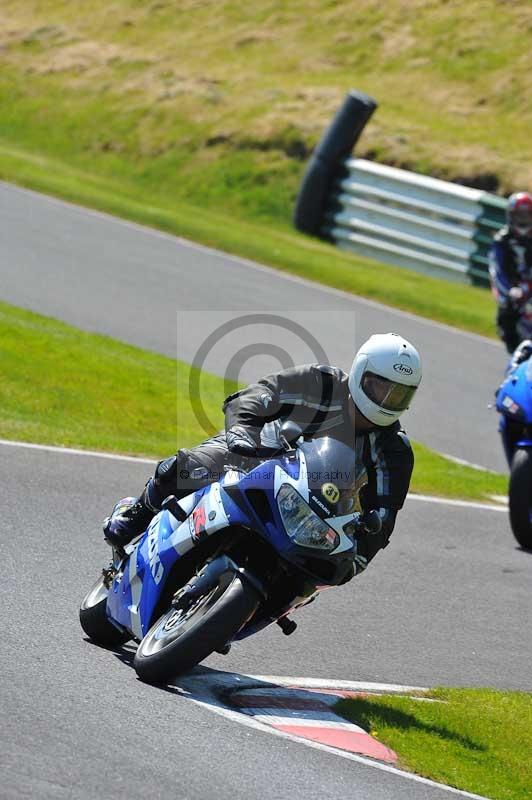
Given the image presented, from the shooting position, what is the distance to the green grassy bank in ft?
67.3

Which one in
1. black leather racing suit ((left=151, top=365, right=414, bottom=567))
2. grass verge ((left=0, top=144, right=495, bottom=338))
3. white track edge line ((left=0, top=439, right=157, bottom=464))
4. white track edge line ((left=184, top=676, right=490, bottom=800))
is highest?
black leather racing suit ((left=151, top=365, right=414, bottom=567))

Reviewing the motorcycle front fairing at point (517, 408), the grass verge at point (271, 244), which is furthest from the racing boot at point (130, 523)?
the grass verge at point (271, 244)

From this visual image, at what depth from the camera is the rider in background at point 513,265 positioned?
13.7 metres

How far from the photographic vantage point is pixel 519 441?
9578 millimetres

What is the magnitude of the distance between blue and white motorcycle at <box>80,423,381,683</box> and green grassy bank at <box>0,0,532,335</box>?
1279 cm

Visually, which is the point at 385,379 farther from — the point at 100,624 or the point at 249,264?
the point at 249,264

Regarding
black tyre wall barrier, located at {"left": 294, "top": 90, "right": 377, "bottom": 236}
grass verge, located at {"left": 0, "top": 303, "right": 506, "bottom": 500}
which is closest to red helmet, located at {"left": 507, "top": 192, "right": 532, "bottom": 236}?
grass verge, located at {"left": 0, "top": 303, "right": 506, "bottom": 500}

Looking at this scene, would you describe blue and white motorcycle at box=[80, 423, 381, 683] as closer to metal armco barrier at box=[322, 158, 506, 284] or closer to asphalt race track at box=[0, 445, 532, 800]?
asphalt race track at box=[0, 445, 532, 800]

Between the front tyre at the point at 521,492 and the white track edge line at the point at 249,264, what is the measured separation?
7.91 meters

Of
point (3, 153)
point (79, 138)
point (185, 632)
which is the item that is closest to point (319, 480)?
point (185, 632)

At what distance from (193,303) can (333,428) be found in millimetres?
9727

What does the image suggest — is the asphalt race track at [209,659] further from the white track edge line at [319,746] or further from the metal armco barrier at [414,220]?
the metal armco barrier at [414,220]

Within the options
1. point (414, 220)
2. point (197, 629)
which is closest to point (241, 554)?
point (197, 629)

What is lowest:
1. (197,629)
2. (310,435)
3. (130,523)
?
(130,523)
